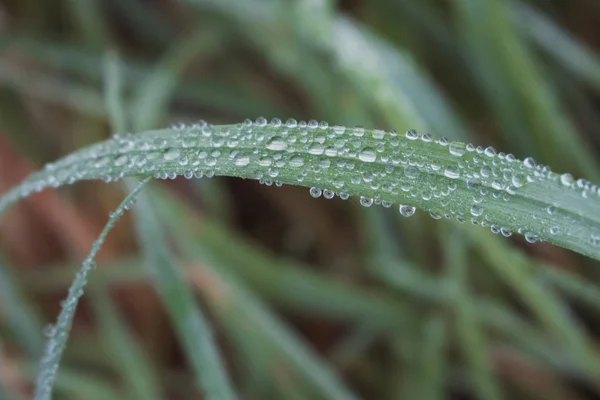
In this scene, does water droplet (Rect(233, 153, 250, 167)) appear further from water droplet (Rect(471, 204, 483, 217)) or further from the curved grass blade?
water droplet (Rect(471, 204, 483, 217))

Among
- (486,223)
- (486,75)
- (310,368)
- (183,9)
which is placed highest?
(183,9)

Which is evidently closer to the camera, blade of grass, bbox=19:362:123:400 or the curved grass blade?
the curved grass blade

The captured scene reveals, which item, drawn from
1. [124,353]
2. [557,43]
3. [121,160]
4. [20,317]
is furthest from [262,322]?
[557,43]

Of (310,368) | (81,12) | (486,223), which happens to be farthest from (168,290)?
(81,12)

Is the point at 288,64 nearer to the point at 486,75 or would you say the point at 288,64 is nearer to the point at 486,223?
the point at 486,75

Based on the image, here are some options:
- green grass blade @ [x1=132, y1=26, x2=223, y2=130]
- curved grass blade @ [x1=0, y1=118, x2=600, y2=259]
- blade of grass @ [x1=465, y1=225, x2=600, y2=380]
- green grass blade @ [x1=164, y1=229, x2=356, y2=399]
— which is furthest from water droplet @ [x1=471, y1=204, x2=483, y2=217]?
green grass blade @ [x1=132, y1=26, x2=223, y2=130]

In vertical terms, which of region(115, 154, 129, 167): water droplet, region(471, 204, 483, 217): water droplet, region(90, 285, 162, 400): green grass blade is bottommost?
region(471, 204, 483, 217): water droplet

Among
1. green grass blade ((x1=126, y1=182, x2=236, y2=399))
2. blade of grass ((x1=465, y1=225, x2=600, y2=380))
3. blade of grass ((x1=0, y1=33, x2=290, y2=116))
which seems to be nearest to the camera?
green grass blade ((x1=126, y1=182, x2=236, y2=399))
